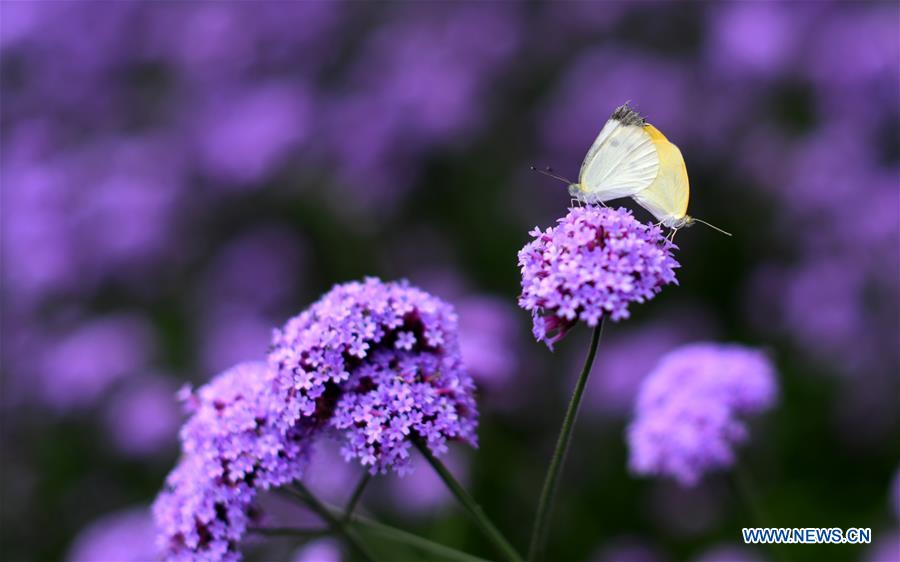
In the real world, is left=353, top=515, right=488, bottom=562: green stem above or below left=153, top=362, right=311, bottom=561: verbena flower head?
below

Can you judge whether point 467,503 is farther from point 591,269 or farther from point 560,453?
point 591,269

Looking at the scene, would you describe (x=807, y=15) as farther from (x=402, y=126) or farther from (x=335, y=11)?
(x=335, y=11)

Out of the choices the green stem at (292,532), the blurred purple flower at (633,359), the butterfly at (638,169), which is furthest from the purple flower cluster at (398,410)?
the blurred purple flower at (633,359)

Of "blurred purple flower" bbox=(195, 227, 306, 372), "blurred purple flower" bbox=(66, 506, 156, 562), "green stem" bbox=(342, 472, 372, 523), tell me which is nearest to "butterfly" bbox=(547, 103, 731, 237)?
"green stem" bbox=(342, 472, 372, 523)

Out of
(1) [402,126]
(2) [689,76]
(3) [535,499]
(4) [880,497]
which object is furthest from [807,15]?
(3) [535,499]

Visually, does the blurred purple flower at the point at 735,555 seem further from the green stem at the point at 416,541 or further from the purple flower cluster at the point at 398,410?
the purple flower cluster at the point at 398,410

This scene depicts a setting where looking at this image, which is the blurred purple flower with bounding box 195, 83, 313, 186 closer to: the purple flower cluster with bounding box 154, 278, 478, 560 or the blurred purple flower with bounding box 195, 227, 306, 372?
the blurred purple flower with bounding box 195, 227, 306, 372
